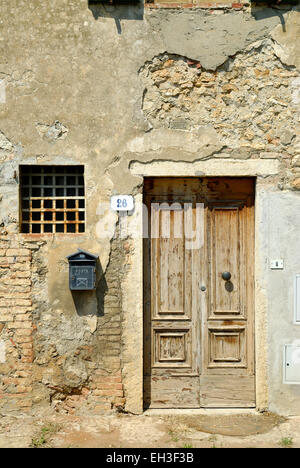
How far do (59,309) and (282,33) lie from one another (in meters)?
3.50

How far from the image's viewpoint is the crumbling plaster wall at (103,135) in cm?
508

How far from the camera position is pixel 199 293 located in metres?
5.26

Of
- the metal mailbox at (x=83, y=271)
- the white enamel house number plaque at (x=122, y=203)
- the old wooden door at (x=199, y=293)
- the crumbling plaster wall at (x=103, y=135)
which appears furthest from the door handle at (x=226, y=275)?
the metal mailbox at (x=83, y=271)

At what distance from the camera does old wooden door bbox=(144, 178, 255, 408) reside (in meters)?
5.24

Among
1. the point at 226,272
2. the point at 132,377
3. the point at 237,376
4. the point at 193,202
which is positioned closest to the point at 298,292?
the point at 226,272

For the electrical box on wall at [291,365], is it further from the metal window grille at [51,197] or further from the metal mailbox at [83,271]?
the metal window grille at [51,197]

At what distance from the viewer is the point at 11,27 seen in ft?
16.7

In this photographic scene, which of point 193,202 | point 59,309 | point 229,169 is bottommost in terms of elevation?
point 59,309

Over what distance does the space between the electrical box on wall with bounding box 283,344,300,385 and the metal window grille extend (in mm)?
2409

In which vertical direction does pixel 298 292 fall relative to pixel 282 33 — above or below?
below

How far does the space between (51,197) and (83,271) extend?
844 mm

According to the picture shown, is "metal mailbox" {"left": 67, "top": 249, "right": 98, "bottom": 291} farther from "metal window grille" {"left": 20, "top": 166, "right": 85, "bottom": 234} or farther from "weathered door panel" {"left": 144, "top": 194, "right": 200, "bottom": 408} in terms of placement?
"weathered door panel" {"left": 144, "top": 194, "right": 200, "bottom": 408}

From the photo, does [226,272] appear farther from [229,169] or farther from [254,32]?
[254,32]

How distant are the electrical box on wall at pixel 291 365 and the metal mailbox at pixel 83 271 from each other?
6.64 ft
